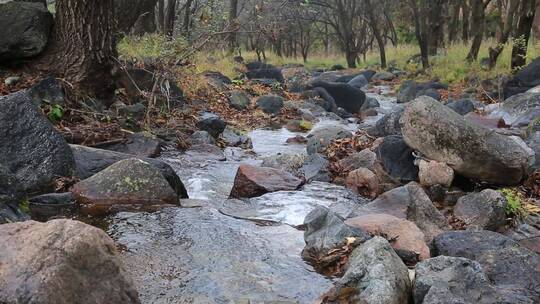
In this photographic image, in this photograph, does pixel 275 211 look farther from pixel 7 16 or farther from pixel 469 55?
pixel 469 55

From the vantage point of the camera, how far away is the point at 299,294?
12.5 feet

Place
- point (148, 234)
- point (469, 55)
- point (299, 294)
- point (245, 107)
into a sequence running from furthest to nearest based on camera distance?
point (469, 55)
point (245, 107)
point (148, 234)
point (299, 294)

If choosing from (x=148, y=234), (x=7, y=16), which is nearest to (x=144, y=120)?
(x=7, y=16)

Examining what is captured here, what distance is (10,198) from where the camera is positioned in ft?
14.0

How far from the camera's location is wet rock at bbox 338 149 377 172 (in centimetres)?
728

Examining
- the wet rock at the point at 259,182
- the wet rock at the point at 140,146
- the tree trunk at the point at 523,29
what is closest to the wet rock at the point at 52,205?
the wet rock at the point at 259,182

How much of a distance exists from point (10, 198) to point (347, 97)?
11536 millimetres

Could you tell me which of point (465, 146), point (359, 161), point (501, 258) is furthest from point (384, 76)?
point (501, 258)

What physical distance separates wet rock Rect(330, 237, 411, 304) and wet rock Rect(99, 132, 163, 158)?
4203mm

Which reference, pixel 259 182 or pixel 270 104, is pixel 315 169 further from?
pixel 270 104

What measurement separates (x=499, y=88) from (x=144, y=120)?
887 centimetres

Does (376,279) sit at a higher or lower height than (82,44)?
lower

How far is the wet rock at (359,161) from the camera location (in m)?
7.28

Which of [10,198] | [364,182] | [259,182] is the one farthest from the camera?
[364,182]
